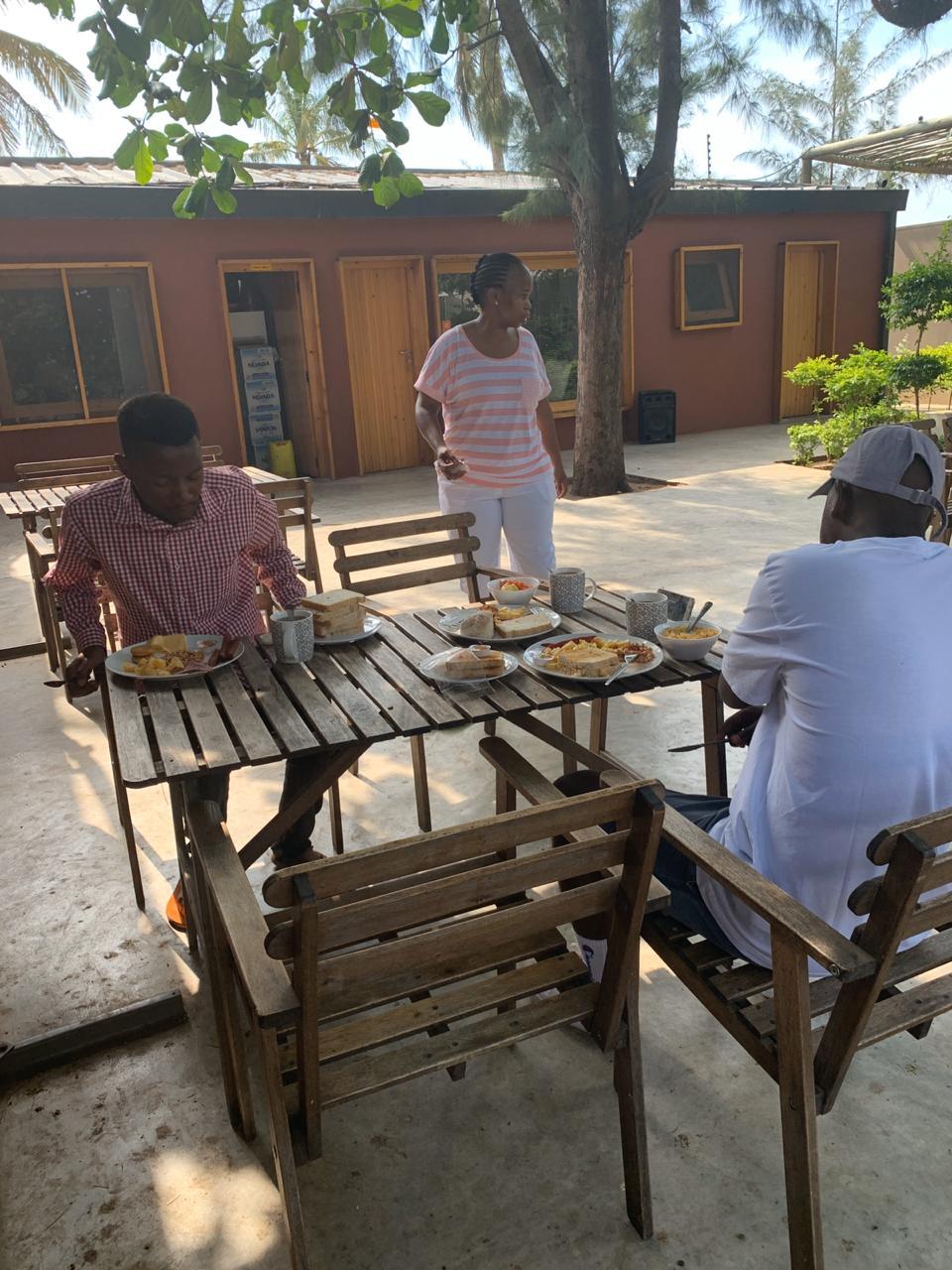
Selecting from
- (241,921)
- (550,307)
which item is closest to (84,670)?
(241,921)

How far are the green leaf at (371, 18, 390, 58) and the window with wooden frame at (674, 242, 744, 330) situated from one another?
1008 cm

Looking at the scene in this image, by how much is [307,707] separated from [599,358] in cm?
696

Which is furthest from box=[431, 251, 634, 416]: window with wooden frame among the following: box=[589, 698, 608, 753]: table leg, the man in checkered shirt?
the man in checkered shirt

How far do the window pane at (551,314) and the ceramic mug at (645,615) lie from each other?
29.0 ft

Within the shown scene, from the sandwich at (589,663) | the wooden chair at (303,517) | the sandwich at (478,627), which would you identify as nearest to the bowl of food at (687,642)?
the sandwich at (589,663)

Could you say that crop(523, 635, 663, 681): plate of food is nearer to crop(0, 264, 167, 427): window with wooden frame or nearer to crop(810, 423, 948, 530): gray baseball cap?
crop(810, 423, 948, 530): gray baseball cap

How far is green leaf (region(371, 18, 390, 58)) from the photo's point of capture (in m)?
2.41

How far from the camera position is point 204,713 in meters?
2.04

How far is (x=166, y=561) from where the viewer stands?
2449mm

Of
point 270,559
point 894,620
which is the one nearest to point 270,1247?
point 894,620

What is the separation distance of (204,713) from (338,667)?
38 cm

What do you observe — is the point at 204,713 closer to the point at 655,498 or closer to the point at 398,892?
the point at 398,892

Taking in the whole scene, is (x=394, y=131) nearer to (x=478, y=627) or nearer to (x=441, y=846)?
(x=478, y=627)

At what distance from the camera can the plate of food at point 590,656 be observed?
6.89 feet
